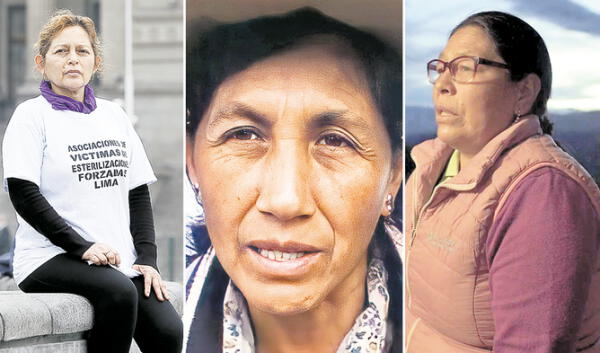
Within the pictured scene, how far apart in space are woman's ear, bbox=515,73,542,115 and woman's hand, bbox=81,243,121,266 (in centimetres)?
151

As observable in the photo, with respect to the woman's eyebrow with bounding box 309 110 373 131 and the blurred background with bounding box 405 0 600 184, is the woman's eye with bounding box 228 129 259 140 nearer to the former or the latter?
the woman's eyebrow with bounding box 309 110 373 131

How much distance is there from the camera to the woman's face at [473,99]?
13.7 feet

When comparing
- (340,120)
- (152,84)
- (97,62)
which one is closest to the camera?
(97,62)

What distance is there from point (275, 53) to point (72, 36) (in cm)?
104

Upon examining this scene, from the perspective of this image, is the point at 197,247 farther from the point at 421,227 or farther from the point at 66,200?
the point at 66,200

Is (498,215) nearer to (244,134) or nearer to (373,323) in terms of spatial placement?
(373,323)

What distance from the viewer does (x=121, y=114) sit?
3.59 meters

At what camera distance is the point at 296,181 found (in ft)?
14.1

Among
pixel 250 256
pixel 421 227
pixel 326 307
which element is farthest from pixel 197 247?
pixel 421 227

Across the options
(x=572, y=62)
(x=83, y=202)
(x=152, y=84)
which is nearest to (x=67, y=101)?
(x=83, y=202)

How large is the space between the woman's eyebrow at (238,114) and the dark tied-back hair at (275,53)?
6cm

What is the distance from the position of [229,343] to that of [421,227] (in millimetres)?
789

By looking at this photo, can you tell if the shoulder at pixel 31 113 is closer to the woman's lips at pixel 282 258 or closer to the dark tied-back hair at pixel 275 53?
the dark tied-back hair at pixel 275 53

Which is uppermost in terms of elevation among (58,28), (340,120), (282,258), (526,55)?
(58,28)
